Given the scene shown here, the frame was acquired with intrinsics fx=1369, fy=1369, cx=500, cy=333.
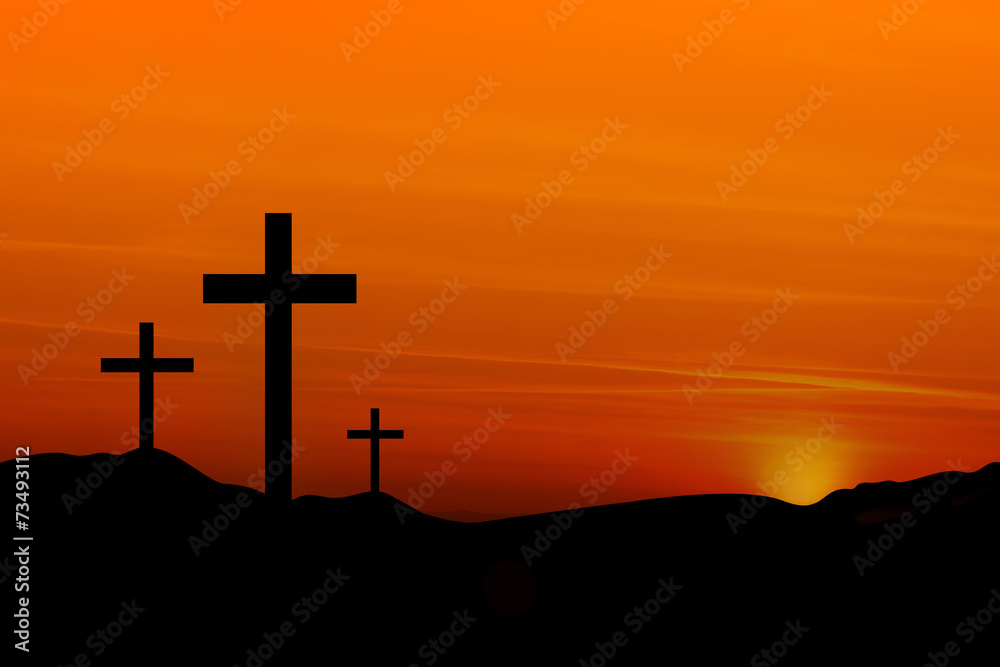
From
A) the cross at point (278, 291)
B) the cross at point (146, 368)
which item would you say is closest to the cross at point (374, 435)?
the cross at point (146, 368)

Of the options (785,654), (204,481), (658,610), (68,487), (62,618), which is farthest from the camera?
(204,481)

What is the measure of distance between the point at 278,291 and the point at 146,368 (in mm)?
5990

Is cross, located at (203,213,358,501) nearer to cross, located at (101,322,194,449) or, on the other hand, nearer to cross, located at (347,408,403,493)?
cross, located at (101,322,194,449)

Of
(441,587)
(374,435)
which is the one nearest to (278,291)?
(441,587)

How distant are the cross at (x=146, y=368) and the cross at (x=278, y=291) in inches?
201

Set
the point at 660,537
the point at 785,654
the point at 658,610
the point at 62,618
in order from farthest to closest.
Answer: the point at 660,537 < the point at 658,610 < the point at 785,654 < the point at 62,618

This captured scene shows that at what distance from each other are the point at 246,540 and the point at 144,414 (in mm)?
4506

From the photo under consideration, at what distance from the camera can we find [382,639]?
747 inches

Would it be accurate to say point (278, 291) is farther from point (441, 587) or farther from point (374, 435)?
point (374, 435)

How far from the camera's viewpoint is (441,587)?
21344 millimetres

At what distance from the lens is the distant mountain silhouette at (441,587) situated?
18.3 meters

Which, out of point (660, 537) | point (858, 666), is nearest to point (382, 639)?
point (858, 666)

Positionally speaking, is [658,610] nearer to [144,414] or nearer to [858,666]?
[858,666]

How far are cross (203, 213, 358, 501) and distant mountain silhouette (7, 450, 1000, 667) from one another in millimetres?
2071
